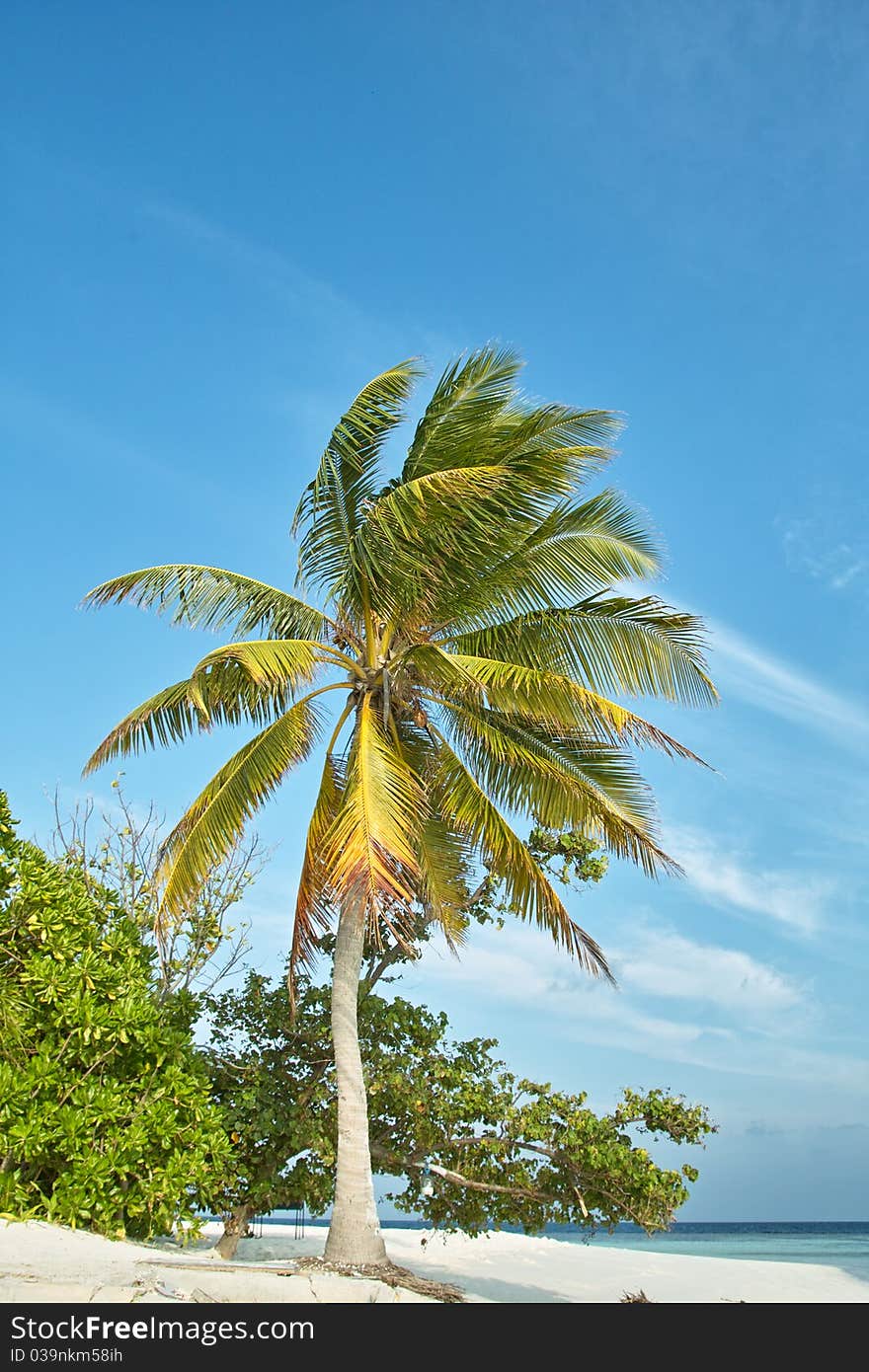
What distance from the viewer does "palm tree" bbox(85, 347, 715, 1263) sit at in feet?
33.6

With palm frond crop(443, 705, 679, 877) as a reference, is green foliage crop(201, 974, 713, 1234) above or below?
below

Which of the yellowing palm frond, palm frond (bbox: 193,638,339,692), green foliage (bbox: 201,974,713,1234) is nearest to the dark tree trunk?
green foliage (bbox: 201,974,713,1234)

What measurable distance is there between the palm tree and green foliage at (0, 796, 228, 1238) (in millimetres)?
1154

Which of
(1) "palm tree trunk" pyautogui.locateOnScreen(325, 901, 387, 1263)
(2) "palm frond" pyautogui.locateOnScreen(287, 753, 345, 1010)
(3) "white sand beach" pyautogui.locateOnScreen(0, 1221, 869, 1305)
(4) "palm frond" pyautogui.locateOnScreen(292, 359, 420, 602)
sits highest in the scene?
(4) "palm frond" pyautogui.locateOnScreen(292, 359, 420, 602)

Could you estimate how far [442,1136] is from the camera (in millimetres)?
10945

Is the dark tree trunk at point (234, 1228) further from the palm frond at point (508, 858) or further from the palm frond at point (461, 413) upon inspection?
the palm frond at point (461, 413)

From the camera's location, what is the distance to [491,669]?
1021 cm

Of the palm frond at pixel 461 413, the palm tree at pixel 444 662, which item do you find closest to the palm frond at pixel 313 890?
the palm tree at pixel 444 662

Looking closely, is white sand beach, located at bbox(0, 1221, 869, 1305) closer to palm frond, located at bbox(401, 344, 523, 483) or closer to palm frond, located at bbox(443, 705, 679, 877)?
palm frond, located at bbox(443, 705, 679, 877)

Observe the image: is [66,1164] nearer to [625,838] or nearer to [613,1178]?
[613,1178]

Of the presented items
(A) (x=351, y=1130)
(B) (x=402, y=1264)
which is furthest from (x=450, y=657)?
(B) (x=402, y=1264)

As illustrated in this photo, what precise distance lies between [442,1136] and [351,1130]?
177 cm

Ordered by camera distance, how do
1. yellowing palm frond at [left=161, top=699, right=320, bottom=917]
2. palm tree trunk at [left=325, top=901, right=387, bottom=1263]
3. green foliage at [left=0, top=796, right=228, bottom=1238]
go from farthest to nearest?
yellowing palm frond at [left=161, top=699, right=320, bottom=917] < palm tree trunk at [left=325, top=901, right=387, bottom=1263] < green foliage at [left=0, top=796, right=228, bottom=1238]
